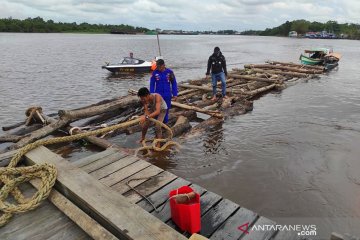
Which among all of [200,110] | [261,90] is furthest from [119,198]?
[261,90]

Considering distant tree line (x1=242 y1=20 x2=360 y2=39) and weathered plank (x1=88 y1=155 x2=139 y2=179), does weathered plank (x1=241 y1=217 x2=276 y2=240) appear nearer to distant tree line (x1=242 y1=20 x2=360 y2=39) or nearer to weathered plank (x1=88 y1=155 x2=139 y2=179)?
weathered plank (x1=88 y1=155 x2=139 y2=179)

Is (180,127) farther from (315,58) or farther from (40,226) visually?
(315,58)

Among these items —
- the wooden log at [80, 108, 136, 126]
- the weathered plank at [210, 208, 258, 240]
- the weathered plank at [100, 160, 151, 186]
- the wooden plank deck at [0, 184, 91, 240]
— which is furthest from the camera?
the wooden log at [80, 108, 136, 126]

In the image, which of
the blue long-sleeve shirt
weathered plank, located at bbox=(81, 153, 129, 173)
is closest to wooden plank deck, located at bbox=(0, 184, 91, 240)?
weathered plank, located at bbox=(81, 153, 129, 173)

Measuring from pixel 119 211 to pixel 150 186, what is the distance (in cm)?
139

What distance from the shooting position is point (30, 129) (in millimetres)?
9773

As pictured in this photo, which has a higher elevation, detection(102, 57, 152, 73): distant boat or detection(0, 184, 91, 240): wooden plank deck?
detection(0, 184, 91, 240): wooden plank deck

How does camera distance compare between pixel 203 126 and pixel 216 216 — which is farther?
pixel 203 126

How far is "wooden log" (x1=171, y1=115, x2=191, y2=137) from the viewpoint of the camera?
9.41 meters

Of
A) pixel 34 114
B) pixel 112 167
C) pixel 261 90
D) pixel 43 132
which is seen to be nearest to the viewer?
Answer: pixel 112 167

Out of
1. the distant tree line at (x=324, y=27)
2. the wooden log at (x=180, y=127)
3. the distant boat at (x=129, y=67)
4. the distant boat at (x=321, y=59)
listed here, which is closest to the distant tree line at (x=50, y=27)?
the distant tree line at (x=324, y=27)

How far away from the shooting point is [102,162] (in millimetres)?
5375

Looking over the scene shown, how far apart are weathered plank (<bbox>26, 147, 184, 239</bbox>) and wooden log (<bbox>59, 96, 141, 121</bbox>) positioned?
5321 mm

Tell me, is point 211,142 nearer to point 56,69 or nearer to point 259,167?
point 259,167
